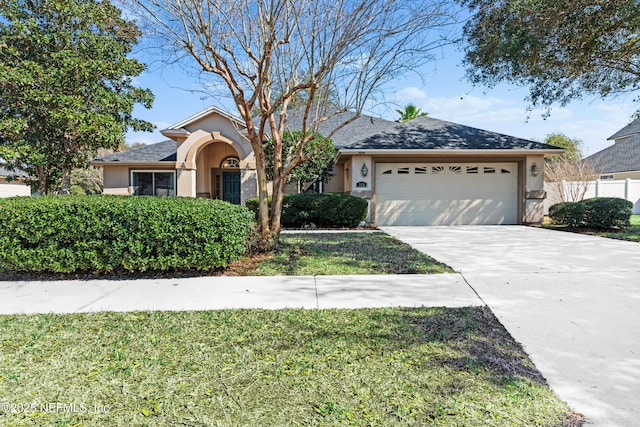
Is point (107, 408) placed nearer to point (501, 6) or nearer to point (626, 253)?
point (626, 253)

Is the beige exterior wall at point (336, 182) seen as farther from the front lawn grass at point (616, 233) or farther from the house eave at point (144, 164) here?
the front lawn grass at point (616, 233)

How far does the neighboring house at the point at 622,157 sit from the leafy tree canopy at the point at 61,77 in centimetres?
2528

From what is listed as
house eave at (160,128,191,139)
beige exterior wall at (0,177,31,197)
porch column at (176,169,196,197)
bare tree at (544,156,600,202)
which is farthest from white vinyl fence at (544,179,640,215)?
beige exterior wall at (0,177,31,197)

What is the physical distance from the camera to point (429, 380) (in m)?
2.57

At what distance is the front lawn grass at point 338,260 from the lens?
5.85 metres

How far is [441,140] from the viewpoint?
1403cm

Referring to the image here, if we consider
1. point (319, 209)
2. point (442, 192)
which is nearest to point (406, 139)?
point (442, 192)

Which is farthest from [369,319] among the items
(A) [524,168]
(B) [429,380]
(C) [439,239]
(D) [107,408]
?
(A) [524,168]

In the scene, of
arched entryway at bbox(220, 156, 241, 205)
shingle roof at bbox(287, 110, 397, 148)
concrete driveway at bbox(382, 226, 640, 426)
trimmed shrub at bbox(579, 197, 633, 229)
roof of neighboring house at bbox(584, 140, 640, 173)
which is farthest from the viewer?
roof of neighboring house at bbox(584, 140, 640, 173)

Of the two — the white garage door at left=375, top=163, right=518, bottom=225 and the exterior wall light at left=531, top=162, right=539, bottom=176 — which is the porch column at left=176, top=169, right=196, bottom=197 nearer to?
the white garage door at left=375, top=163, right=518, bottom=225

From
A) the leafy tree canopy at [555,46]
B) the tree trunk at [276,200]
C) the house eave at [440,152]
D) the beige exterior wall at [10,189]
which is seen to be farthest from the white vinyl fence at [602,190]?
the beige exterior wall at [10,189]

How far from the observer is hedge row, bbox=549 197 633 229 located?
1127cm

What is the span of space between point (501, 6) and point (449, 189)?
247 inches

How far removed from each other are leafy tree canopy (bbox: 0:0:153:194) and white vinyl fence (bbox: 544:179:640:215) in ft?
59.7
